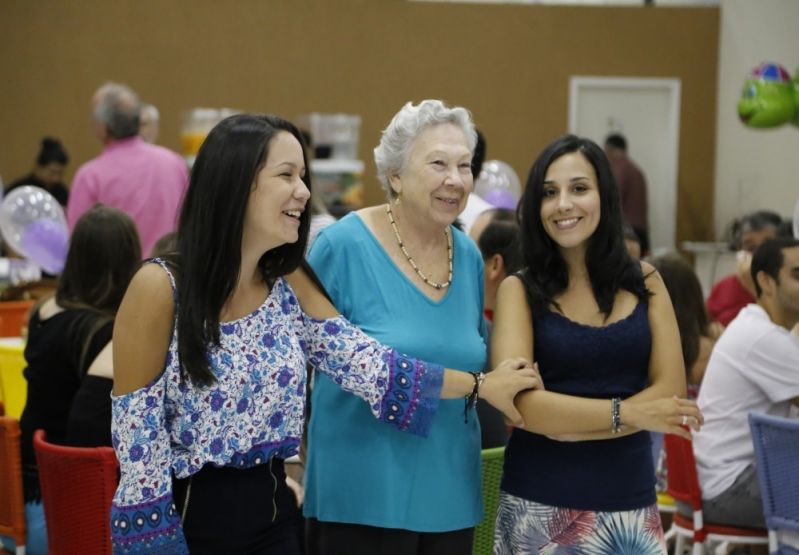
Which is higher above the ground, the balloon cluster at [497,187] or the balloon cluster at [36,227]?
the balloon cluster at [497,187]

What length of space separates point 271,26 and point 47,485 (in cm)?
933

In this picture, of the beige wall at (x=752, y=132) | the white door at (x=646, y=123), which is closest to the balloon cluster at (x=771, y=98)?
the beige wall at (x=752, y=132)

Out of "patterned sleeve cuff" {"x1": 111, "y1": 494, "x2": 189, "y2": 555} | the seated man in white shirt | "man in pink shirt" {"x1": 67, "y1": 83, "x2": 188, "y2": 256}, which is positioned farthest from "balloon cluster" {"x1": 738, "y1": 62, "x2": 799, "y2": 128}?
"patterned sleeve cuff" {"x1": 111, "y1": 494, "x2": 189, "y2": 555}

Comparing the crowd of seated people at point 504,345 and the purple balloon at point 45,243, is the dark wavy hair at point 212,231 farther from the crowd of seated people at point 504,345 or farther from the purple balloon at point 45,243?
the purple balloon at point 45,243

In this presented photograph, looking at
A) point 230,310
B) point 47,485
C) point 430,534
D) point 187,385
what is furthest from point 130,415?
point 47,485

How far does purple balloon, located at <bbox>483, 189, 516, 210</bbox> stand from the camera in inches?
231

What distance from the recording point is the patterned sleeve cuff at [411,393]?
2297 mm

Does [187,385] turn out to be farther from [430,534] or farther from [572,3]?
[572,3]

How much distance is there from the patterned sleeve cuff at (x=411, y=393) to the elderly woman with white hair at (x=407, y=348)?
0.11m

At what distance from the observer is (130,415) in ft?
6.34

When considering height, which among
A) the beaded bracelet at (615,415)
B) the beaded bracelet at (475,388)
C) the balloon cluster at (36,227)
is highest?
the balloon cluster at (36,227)

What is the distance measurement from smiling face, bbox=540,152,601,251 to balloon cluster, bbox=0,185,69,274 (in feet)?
12.2

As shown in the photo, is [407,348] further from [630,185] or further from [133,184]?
[630,185]

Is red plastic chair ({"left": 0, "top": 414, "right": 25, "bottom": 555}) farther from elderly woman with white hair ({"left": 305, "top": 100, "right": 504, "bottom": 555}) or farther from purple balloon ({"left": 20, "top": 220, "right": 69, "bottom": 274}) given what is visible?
purple balloon ({"left": 20, "top": 220, "right": 69, "bottom": 274})
